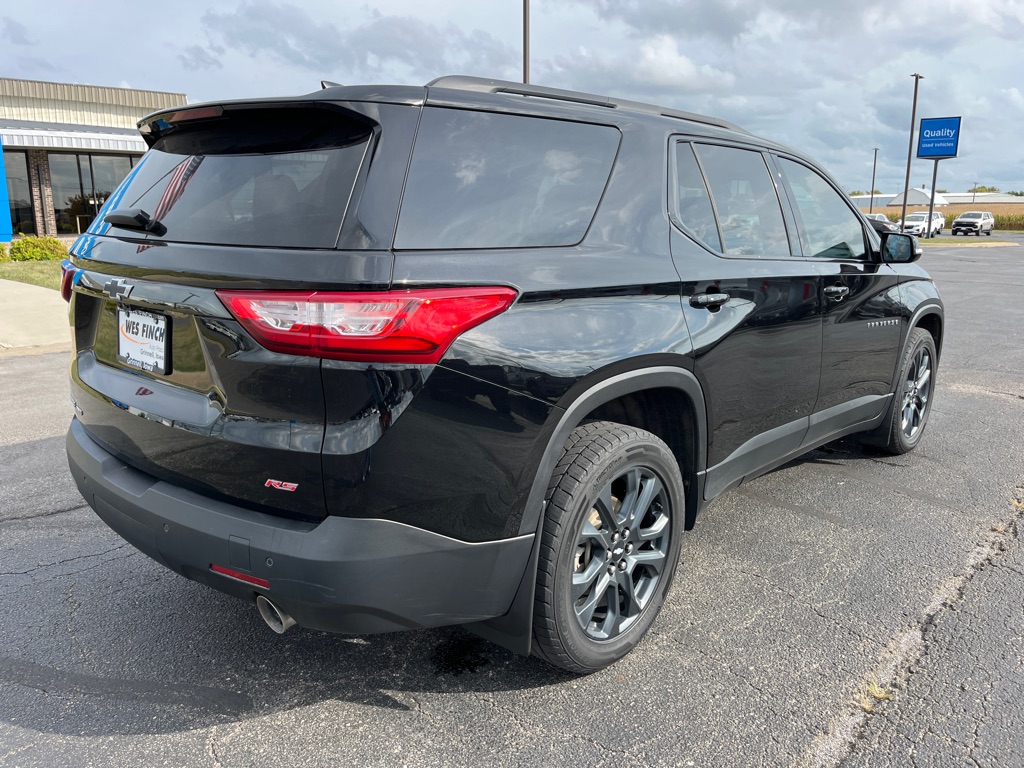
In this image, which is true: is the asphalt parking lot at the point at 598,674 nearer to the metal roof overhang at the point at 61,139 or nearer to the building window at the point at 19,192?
the metal roof overhang at the point at 61,139

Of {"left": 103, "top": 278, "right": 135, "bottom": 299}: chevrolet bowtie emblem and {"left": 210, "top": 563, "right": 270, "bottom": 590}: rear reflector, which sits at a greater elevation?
{"left": 103, "top": 278, "right": 135, "bottom": 299}: chevrolet bowtie emblem

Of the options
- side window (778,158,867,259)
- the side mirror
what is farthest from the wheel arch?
side window (778,158,867,259)

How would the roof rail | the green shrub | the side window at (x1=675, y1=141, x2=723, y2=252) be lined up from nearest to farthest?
the roof rail → the side window at (x1=675, y1=141, x2=723, y2=252) → the green shrub

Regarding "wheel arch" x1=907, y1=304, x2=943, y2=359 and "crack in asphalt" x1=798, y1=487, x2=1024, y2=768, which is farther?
"wheel arch" x1=907, y1=304, x2=943, y2=359

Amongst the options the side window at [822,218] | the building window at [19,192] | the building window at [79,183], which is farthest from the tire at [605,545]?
the building window at [19,192]

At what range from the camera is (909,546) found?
3.67 metres

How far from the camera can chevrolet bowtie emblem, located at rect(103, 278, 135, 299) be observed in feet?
7.99

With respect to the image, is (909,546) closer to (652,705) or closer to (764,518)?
(764,518)

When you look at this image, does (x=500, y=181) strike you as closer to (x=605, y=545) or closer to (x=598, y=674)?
(x=605, y=545)

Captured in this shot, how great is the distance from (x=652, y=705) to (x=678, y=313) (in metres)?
1.28

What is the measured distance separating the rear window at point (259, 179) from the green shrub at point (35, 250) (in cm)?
1789

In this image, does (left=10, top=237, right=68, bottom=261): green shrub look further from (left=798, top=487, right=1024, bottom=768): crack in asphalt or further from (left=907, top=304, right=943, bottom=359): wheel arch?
(left=798, top=487, right=1024, bottom=768): crack in asphalt

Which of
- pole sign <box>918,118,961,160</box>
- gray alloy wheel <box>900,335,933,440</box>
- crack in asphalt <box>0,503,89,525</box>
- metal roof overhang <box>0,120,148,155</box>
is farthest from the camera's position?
pole sign <box>918,118,961,160</box>

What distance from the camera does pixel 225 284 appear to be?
2.13 meters
